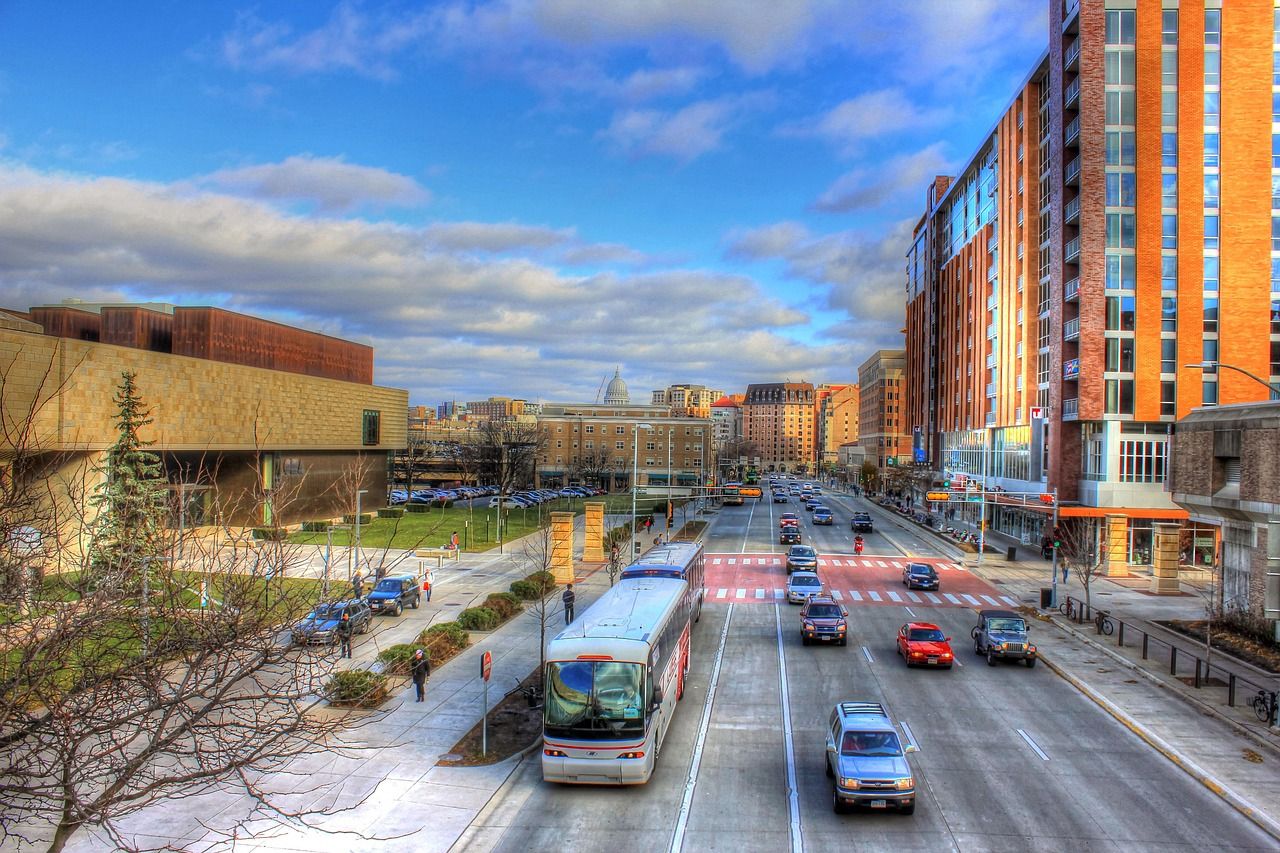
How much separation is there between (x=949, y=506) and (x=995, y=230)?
32.1 metres

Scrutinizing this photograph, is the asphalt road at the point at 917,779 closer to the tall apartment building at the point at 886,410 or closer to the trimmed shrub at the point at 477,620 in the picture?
the trimmed shrub at the point at 477,620

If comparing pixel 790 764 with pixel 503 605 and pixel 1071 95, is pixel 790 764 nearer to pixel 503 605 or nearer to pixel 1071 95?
pixel 503 605

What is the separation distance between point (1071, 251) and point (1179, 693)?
135 feet

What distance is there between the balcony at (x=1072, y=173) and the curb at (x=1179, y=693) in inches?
1390

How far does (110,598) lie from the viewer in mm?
7457

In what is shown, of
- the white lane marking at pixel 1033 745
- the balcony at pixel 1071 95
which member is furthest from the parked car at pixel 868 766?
the balcony at pixel 1071 95

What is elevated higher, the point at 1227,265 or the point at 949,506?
the point at 1227,265

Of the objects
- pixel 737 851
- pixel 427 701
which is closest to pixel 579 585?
pixel 427 701

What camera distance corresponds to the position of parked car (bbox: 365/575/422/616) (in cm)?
3322

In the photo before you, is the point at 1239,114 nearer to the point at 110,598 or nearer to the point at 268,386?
the point at 110,598

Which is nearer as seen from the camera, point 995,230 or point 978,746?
point 978,746

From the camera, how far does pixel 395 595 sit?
33.9 m

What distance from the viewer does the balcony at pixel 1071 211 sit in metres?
55.6

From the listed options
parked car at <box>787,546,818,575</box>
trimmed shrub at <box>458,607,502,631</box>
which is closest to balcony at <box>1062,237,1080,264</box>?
parked car at <box>787,546,818,575</box>
